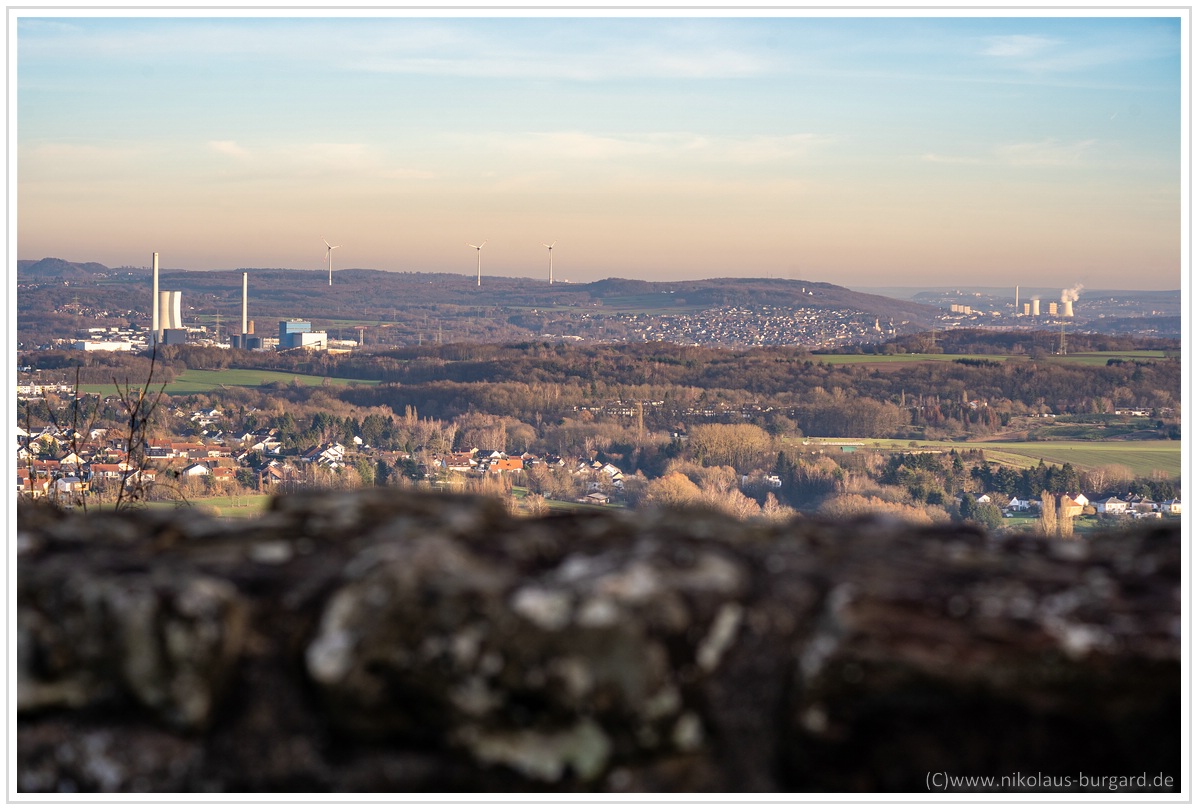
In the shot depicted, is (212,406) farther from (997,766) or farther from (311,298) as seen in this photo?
(311,298)

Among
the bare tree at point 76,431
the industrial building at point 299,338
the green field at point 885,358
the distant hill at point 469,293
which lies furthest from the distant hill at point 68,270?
the bare tree at point 76,431

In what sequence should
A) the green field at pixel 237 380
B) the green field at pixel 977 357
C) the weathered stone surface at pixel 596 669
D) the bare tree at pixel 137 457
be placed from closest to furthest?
1. the weathered stone surface at pixel 596 669
2. the bare tree at pixel 137 457
3. the green field at pixel 237 380
4. the green field at pixel 977 357

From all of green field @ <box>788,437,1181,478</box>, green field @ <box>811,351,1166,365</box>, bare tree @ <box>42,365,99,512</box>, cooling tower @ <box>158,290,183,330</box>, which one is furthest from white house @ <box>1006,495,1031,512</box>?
cooling tower @ <box>158,290,183,330</box>

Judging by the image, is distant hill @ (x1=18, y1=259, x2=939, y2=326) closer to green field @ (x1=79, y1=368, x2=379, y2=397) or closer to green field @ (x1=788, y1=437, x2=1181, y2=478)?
green field @ (x1=79, y1=368, x2=379, y2=397)


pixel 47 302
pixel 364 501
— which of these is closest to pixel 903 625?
pixel 364 501

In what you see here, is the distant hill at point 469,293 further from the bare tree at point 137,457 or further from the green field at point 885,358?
the bare tree at point 137,457
